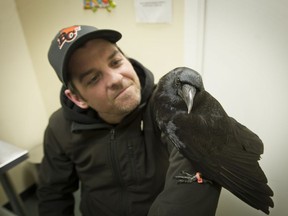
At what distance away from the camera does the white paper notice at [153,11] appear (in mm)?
1133

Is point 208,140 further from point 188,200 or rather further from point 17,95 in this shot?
point 17,95

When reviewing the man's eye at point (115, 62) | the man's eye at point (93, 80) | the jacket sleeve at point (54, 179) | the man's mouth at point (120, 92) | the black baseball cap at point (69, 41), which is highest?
the black baseball cap at point (69, 41)

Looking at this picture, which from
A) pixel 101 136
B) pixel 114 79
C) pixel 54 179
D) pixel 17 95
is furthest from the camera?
pixel 17 95

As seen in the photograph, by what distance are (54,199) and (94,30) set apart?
32.6 inches

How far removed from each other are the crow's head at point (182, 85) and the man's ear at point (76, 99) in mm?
345

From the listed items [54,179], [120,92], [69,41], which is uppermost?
[69,41]

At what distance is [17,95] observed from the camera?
71.7 inches

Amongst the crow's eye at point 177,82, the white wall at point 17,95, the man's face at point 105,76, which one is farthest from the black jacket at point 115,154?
the white wall at point 17,95

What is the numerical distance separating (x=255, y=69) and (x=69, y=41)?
692mm

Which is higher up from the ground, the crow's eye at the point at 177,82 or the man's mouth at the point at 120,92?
the crow's eye at the point at 177,82

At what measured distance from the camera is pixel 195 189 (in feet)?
2.24

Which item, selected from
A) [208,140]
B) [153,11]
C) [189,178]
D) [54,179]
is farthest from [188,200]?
[153,11]

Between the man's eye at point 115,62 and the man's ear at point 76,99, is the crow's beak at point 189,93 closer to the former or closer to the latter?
the man's eye at point 115,62

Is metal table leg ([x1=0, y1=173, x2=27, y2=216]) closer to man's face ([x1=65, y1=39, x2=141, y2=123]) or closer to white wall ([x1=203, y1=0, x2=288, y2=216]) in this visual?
man's face ([x1=65, y1=39, x2=141, y2=123])
